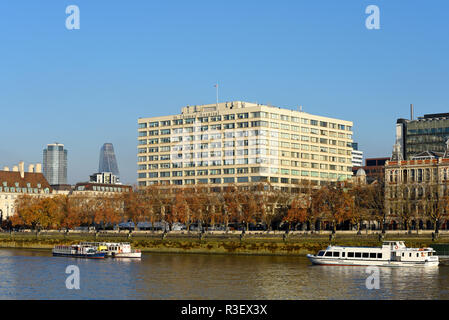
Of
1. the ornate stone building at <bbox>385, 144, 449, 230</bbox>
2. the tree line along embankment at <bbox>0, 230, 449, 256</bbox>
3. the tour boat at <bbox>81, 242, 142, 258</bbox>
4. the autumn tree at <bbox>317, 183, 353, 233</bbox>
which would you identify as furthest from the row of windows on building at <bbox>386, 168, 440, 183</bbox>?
the tour boat at <bbox>81, 242, 142, 258</bbox>

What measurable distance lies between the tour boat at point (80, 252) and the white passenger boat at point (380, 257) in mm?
39922

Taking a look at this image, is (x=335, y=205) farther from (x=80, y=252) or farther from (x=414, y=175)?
(x=80, y=252)

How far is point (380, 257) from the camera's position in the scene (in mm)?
106188

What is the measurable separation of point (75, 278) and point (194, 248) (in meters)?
51.4

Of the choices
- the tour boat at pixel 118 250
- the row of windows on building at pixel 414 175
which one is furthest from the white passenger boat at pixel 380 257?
the row of windows on building at pixel 414 175

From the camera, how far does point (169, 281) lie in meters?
84.4

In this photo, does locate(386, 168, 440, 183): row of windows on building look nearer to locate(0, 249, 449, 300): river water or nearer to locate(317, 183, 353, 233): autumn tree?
locate(317, 183, 353, 233): autumn tree

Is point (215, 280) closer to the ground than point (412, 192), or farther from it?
closer to the ground

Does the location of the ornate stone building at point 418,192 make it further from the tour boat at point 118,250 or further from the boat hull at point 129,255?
the tour boat at point 118,250

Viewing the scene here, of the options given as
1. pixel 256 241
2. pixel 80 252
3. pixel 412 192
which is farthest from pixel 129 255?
pixel 412 192

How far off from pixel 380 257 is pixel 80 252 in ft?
176

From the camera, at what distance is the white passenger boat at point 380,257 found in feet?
343

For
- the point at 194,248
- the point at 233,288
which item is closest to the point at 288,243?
the point at 194,248

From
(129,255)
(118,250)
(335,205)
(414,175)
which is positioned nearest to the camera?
(129,255)
